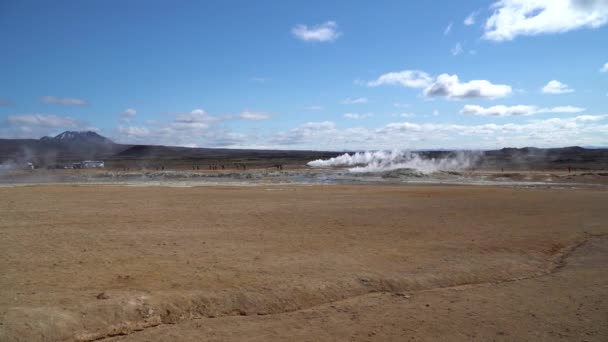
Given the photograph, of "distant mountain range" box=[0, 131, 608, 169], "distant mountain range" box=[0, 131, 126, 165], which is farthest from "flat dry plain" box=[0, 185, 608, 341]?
"distant mountain range" box=[0, 131, 126, 165]

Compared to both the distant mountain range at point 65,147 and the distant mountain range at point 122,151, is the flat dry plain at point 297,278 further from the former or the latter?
the distant mountain range at point 65,147

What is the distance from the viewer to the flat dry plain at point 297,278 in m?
6.82

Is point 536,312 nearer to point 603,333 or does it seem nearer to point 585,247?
point 603,333

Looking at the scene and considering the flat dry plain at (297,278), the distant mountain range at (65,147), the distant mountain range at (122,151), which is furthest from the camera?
the distant mountain range at (65,147)

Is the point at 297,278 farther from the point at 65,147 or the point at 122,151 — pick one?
the point at 122,151

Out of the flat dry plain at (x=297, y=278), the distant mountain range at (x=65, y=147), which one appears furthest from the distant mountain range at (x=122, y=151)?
the flat dry plain at (x=297, y=278)

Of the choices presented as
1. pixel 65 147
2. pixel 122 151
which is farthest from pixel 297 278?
pixel 122 151

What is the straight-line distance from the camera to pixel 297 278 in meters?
8.95

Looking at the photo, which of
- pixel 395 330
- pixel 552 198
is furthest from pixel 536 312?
pixel 552 198

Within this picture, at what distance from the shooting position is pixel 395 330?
6.89 metres

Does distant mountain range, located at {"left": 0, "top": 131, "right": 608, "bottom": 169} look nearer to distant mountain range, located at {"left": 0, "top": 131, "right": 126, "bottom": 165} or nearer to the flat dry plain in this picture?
distant mountain range, located at {"left": 0, "top": 131, "right": 126, "bottom": 165}

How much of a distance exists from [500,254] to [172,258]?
7993 millimetres

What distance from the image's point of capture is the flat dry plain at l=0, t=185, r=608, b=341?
6824 millimetres

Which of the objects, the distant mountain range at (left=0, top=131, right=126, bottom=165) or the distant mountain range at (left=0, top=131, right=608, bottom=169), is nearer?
the distant mountain range at (left=0, top=131, right=608, bottom=169)
